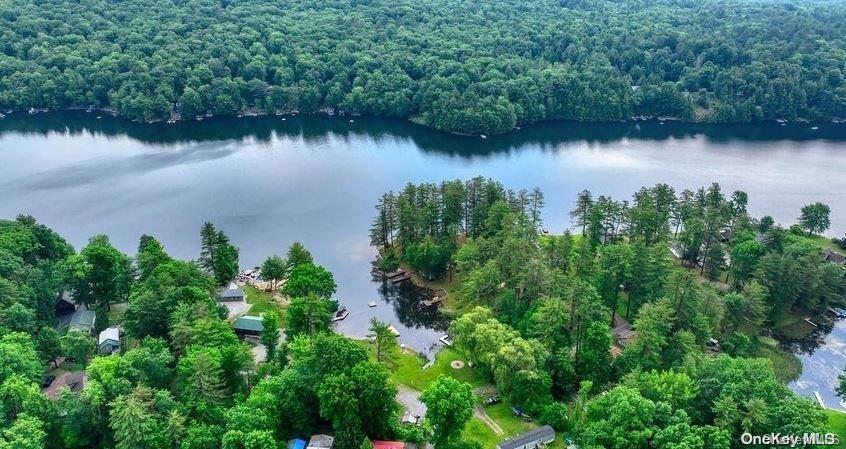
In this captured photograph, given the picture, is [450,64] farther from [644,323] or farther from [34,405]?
[34,405]

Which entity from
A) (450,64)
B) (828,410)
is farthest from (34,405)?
(450,64)

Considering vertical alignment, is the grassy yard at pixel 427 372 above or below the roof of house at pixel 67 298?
below

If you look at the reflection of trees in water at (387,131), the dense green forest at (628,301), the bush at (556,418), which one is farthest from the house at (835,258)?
the reflection of trees in water at (387,131)

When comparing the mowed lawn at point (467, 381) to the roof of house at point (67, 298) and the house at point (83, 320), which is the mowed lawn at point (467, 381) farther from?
the roof of house at point (67, 298)

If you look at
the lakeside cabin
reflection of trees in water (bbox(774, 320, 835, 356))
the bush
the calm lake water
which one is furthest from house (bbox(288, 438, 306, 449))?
reflection of trees in water (bbox(774, 320, 835, 356))

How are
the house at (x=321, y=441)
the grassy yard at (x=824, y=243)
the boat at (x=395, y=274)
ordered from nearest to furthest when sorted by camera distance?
the house at (x=321, y=441) < the boat at (x=395, y=274) < the grassy yard at (x=824, y=243)
